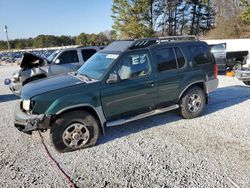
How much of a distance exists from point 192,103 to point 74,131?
9.63 ft

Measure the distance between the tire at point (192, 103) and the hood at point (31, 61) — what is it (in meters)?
5.84

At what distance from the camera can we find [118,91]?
15.1ft

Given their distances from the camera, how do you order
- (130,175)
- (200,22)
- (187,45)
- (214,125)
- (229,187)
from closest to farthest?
(229,187)
(130,175)
(214,125)
(187,45)
(200,22)

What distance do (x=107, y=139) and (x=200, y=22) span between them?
46.9 m

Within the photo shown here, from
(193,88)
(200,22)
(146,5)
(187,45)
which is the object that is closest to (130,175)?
(193,88)

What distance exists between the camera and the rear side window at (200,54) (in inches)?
225

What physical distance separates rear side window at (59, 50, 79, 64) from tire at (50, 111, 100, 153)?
5467mm

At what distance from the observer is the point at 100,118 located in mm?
4523

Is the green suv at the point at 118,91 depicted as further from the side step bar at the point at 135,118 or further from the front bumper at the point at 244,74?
the front bumper at the point at 244,74

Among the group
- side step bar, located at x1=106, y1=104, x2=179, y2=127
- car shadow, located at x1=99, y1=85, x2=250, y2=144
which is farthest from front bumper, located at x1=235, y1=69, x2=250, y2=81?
side step bar, located at x1=106, y1=104, x2=179, y2=127

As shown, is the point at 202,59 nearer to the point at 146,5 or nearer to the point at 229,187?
the point at 229,187

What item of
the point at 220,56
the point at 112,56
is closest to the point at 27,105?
the point at 112,56

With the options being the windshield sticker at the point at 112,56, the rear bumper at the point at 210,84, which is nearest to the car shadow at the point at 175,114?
the rear bumper at the point at 210,84

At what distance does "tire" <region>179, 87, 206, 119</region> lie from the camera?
5.61m
